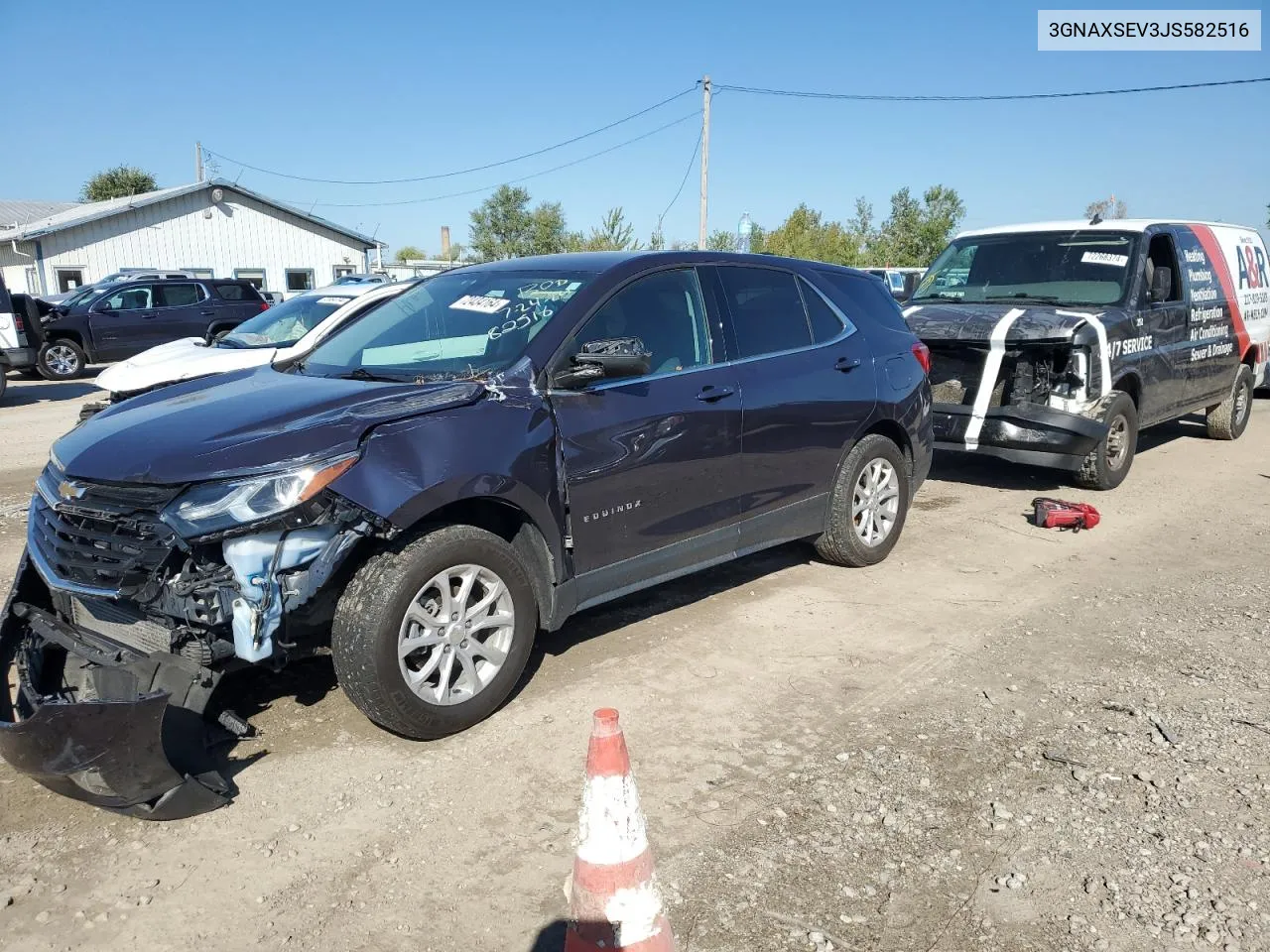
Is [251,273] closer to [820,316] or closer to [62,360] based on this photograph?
[62,360]

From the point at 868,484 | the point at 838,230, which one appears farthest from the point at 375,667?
the point at 838,230

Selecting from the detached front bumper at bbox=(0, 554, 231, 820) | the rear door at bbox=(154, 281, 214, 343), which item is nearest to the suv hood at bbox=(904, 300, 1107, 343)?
the detached front bumper at bbox=(0, 554, 231, 820)

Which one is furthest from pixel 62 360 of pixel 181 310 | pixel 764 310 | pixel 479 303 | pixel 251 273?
pixel 764 310

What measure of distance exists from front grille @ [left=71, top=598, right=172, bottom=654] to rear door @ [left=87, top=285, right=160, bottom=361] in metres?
16.9

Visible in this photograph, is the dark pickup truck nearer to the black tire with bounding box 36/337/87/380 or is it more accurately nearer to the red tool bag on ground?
→ the black tire with bounding box 36/337/87/380

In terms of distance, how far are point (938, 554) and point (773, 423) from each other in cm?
203

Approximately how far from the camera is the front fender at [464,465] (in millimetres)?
3539

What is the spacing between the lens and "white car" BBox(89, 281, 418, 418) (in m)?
9.21

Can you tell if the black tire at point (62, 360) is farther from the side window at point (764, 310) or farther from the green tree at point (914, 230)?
the green tree at point (914, 230)

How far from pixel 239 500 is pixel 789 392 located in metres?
2.90

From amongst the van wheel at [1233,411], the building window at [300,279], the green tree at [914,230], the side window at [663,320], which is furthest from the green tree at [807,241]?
the side window at [663,320]

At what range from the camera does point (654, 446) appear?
448cm

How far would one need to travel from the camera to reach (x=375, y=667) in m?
3.50

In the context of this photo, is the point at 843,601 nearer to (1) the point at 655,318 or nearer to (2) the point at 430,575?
(1) the point at 655,318
